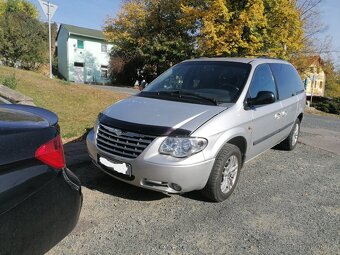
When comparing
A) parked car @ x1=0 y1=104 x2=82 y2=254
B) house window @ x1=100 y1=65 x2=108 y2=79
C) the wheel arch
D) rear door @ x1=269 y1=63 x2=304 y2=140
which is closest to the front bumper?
the wheel arch

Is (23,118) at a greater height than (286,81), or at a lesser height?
lesser

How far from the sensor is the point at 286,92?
19.7 feet

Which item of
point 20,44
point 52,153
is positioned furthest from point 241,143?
point 20,44

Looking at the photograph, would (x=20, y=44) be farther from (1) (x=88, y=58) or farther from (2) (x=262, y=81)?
(2) (x=262, y=81)

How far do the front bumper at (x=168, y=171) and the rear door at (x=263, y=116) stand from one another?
126 centimetres

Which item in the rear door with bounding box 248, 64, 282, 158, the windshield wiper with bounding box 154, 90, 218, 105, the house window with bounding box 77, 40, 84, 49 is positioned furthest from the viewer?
the house window with bounding box 77, 40, 84, 49

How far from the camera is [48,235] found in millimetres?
2199

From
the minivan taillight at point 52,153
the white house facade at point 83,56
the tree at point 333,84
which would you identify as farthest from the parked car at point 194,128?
the tree at point 333,84

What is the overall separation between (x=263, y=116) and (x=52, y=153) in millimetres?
3341

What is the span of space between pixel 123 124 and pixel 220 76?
184 cm

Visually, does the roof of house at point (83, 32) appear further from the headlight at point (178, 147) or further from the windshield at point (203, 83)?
the headlight at point (178, 147)

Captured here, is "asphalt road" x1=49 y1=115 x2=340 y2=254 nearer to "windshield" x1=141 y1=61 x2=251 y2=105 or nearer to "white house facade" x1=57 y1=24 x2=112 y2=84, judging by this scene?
"windshield" x1=141 y1=61 x2=251 y2=105

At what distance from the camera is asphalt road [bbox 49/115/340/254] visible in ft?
10.4

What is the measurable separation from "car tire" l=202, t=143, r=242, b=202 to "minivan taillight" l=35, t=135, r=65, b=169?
6.26ft
